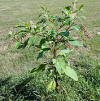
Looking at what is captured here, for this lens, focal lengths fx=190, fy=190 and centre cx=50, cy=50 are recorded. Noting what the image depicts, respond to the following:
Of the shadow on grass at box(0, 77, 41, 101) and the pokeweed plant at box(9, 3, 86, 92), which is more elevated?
the pokeweed plant at box(9, 3, 86, 92)

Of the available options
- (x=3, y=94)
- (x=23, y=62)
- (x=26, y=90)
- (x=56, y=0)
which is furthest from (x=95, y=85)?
(x=56, y=0)

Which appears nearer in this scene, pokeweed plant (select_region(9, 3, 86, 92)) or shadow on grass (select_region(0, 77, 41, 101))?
pokeweed plant (select_region(9, 3, 86, 92))

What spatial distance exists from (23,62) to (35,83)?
1.49 metres

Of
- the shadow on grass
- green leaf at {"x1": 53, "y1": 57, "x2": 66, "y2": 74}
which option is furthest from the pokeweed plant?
the shadow on grass

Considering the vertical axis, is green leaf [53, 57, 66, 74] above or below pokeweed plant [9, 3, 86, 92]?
below

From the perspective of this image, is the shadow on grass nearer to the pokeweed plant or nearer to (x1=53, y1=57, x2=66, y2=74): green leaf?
the pokeweed plant

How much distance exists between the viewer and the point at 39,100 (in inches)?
106

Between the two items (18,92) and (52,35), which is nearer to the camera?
(52,35)

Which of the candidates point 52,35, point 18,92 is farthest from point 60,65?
point 18,92

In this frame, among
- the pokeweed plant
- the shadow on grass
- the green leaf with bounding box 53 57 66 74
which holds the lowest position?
the shadow on grass

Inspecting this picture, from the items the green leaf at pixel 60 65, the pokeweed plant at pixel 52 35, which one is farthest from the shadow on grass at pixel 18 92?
the green leaf at pixel 60 65

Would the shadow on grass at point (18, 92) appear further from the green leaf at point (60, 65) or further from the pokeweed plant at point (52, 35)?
the green leaf at point (60, 65)

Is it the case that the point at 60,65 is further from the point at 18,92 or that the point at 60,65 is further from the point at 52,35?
the point at 18,92

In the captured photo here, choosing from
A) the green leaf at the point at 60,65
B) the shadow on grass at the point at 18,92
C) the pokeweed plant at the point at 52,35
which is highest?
the pokeweed plant at the point at 52,35
